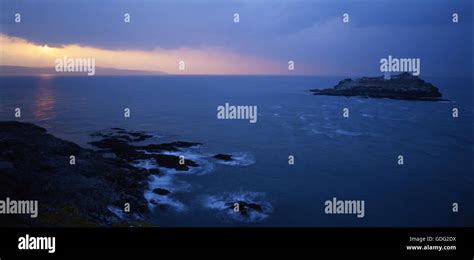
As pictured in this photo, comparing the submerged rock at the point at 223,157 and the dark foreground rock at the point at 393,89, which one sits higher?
the dark foreground rock at the point at 393,89

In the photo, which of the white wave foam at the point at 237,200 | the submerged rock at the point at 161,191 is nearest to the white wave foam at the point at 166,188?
the submerged rock at the point at 161,191

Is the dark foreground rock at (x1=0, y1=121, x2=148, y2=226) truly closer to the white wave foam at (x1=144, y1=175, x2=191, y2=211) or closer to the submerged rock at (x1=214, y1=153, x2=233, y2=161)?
the white wave foam at (x1=144, y1=175, x2=191, y2=211)

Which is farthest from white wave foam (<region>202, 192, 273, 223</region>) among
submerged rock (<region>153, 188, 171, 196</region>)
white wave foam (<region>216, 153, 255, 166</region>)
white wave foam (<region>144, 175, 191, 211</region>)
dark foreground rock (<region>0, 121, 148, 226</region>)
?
white wave foam (<region>216, 153, 255, 166</region>)

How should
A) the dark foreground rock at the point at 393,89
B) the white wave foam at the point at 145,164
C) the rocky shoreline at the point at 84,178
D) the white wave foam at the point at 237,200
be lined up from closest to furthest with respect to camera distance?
the rocky shoreline at the point at 84,178, the white wave foam at the point at 237,200, the white wave foam at the point at 145,164, the dark foreground rock at the point at 393,89

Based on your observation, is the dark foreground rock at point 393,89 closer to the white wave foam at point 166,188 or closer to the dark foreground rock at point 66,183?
the white wave foam at point 166,188

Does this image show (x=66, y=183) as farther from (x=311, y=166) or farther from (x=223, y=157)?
(x=311, y=166)

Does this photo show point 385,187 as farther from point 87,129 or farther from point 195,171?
point 87,129
